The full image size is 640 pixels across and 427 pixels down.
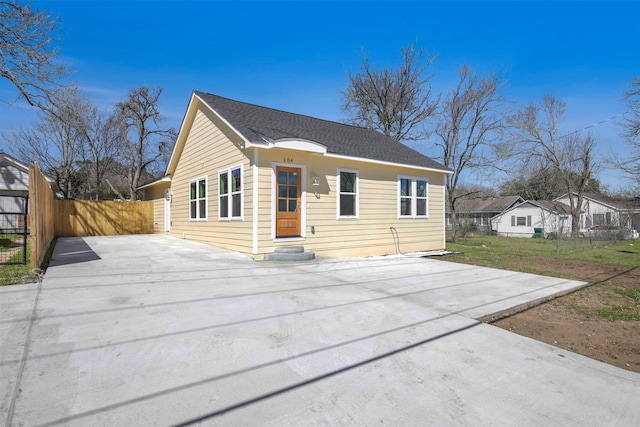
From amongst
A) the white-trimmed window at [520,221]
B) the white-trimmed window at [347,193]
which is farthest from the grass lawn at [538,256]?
the white-trimmed window at [520,221]

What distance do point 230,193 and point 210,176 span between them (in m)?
1.95

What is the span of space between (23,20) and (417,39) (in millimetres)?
19898

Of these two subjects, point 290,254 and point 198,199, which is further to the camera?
point 198,199

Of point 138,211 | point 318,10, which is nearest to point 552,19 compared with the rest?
point 318,10

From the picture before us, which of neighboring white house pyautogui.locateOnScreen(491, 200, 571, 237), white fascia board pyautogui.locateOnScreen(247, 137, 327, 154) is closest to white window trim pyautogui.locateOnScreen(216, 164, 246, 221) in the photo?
white fascia board pyautogui.locateOnScreen(247, 137, 327, 154)

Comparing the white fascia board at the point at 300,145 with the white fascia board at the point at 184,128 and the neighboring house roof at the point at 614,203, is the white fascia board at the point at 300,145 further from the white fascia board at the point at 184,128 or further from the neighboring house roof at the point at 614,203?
the neighboring house roof at the point at 614,203

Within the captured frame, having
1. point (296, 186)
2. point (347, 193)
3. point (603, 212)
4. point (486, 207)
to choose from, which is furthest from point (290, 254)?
point (603, 212)

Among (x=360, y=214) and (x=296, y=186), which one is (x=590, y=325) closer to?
(x=360, y=214)

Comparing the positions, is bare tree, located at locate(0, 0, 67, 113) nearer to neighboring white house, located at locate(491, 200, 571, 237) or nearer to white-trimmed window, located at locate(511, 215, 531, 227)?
neighboring white house, located at locate(491, 200, 571, 237)

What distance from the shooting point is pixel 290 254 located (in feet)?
28.6

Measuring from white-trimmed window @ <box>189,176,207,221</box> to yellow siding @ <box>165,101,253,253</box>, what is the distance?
7.6 inches

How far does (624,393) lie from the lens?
2.76m

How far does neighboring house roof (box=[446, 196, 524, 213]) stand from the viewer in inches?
1511

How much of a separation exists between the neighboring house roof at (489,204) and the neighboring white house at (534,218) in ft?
7.42
